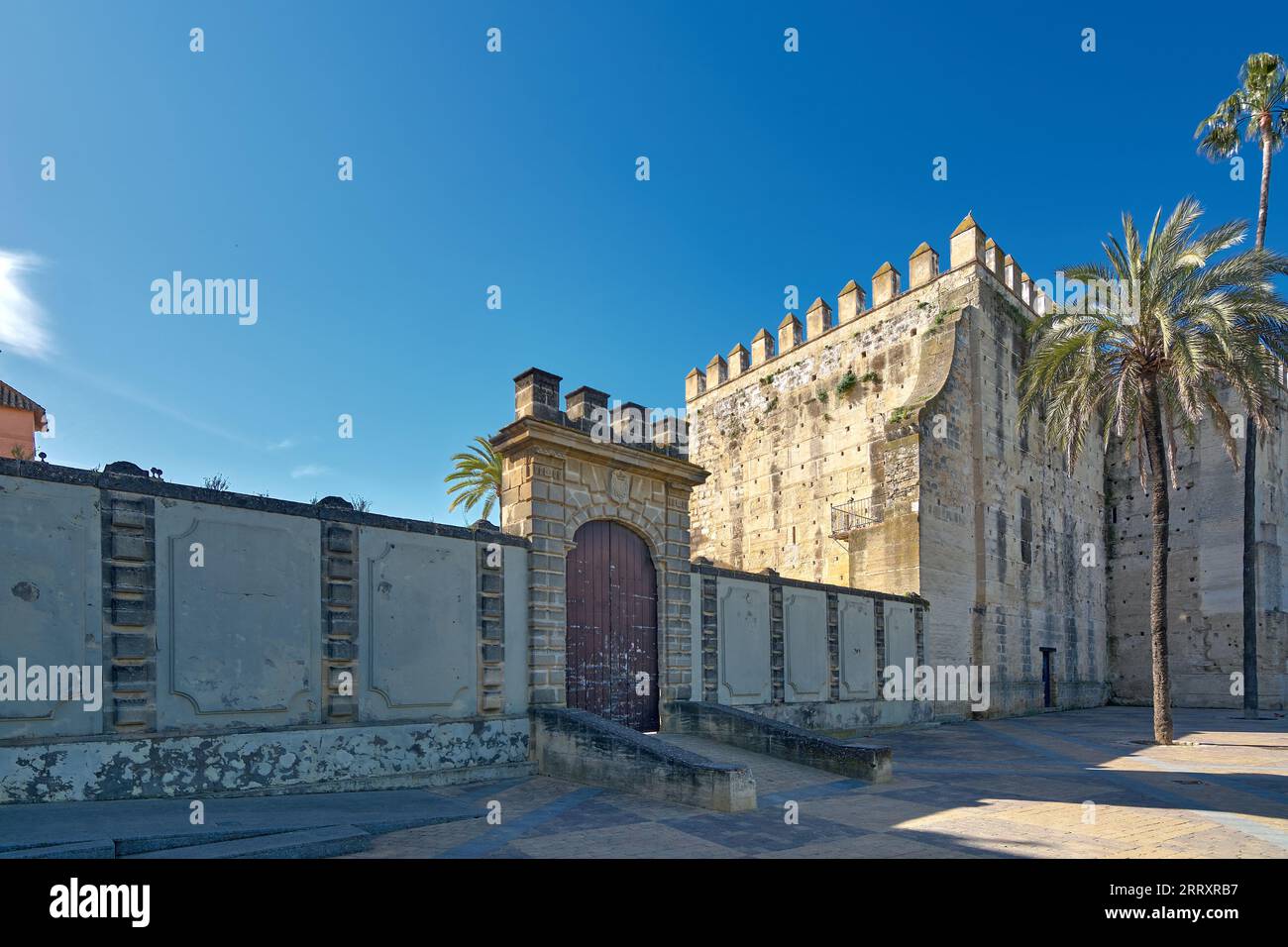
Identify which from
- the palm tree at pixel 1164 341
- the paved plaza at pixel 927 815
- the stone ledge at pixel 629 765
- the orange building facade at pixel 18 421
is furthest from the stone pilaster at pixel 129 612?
the orange building facade at pixel 18 421

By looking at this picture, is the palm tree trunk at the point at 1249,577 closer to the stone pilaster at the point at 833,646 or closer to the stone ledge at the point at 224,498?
the stone pilaster at the point at 833,646

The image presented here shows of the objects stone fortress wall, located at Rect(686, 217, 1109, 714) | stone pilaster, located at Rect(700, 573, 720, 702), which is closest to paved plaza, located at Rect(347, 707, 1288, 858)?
stone pilaster, located at Rect(700, 573, 720, 702)

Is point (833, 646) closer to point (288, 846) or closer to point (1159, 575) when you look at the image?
point (1159, 575)

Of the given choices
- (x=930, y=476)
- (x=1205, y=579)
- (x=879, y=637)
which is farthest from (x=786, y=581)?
(x=1205, y=579)

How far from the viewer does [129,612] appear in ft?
28.2

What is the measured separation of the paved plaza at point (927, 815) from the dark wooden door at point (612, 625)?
120 centimetres

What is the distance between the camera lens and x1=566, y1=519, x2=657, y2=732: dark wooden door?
13516 mm

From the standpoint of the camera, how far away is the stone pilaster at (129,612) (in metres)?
8.44

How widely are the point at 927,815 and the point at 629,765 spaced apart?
12.6ft

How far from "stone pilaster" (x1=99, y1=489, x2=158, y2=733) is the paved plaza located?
323cm

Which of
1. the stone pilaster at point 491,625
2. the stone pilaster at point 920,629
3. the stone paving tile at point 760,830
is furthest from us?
the stone pilaster at point 920,629

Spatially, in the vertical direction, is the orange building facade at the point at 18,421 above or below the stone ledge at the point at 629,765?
above
